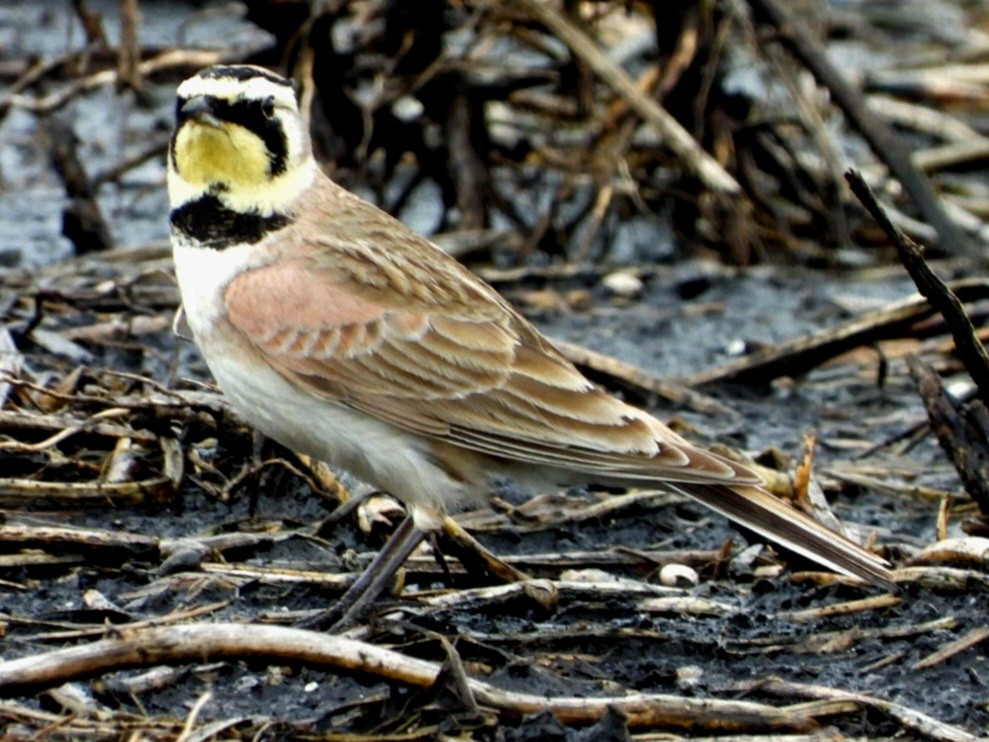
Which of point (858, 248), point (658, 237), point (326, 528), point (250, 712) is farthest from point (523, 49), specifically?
point (250, 712)

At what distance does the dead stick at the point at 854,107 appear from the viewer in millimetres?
8984

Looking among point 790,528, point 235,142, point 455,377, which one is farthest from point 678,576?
point 235,142

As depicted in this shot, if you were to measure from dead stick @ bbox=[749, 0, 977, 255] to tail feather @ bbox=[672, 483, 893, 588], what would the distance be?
423cm

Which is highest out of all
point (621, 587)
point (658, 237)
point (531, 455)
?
point (531, 455)

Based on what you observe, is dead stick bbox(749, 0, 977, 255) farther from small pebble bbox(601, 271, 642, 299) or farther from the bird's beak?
the bird's beak

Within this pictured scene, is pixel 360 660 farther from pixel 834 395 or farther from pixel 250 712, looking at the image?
pixel 834 395

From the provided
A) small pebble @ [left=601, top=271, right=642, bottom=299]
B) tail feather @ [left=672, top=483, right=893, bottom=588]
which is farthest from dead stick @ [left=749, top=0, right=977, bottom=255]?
tail feather @ [left=672, top=483, right=893, bottom=588]

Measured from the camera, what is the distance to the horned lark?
197 inches

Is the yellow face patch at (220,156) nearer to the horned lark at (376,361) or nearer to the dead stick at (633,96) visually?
the horned lark at (376,361)

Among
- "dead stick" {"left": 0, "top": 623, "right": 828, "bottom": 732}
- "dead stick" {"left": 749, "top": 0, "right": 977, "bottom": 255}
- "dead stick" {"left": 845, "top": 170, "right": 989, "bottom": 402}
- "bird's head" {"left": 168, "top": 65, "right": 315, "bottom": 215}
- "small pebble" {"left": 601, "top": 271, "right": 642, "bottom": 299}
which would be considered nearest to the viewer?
"dead stick" {"left": 0, "top": 623, "right": 828, "bottom": 732}

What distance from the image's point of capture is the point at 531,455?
5.02 metres

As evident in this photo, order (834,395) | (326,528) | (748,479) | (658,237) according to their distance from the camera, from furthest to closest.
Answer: (658,237) → (834,395) → (326,528) → (748,479)

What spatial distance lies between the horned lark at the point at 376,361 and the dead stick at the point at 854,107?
4.12 m

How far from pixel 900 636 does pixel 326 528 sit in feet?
5.88
